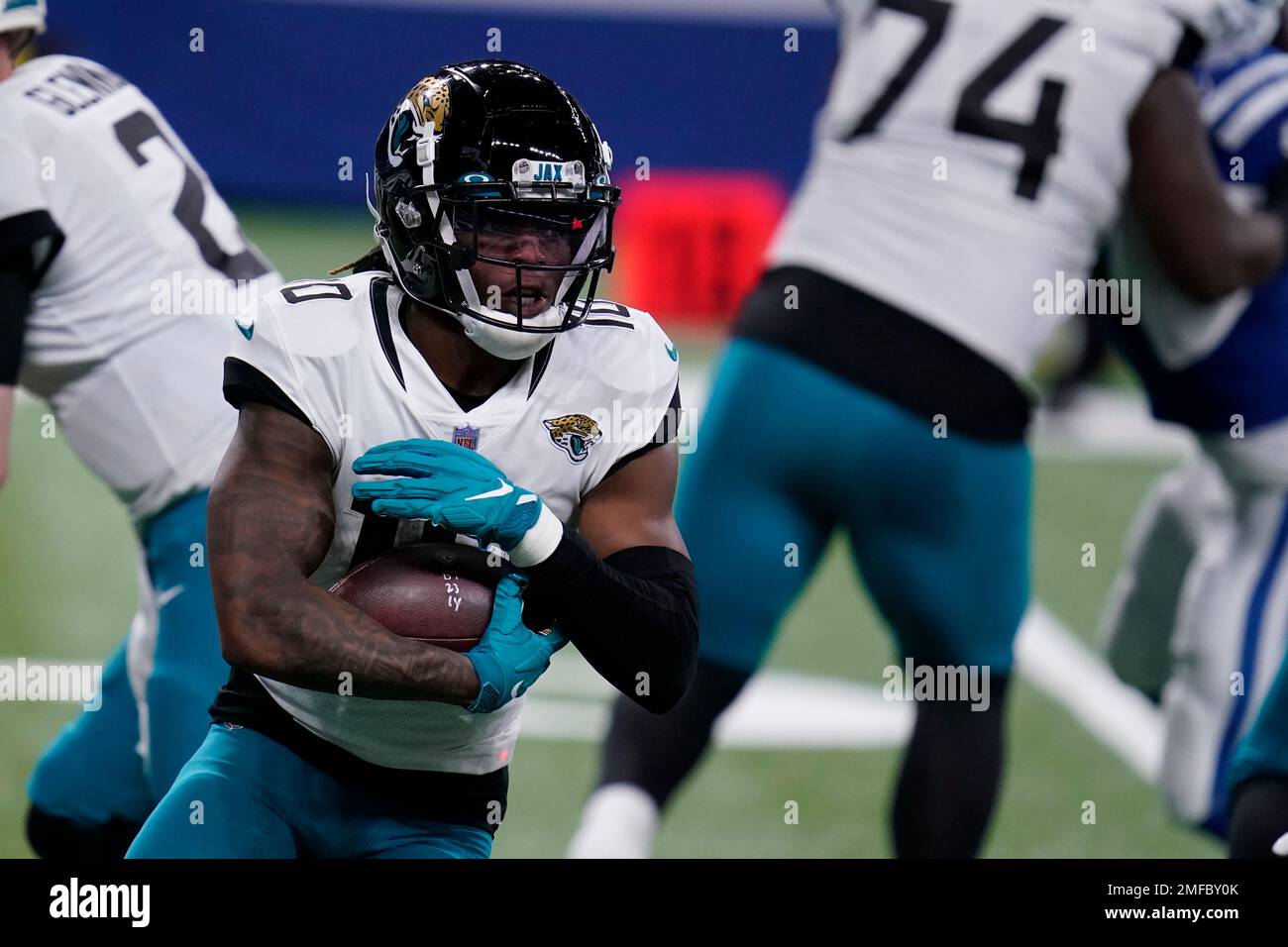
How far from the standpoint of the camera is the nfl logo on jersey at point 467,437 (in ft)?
8.59

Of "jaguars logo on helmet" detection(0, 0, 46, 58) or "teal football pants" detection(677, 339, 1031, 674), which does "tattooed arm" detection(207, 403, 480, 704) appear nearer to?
"jaguars logo on helmet" detection(0, 0, 46, 58)

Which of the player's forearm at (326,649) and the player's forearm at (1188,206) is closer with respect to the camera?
the player's forearm at (326,649)

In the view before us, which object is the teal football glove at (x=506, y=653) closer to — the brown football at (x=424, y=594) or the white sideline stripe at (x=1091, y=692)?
the brown football at (x=424, y=594)

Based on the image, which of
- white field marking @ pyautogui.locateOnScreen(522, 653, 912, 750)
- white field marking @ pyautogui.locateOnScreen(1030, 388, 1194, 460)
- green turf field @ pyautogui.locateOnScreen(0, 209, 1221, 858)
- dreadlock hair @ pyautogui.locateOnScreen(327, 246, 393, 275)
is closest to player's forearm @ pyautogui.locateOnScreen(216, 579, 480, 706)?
dreadlock hair @ pyautogui.locateOnScreen(327, 246, 393, 275)

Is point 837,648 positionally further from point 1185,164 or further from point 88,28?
point 88,28

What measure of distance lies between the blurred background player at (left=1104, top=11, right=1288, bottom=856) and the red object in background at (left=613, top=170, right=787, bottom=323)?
20.1 ft

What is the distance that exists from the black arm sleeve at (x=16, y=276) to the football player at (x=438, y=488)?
0.73 metres

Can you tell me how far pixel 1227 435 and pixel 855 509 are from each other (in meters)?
1.03

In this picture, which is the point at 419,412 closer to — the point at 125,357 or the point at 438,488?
the point at 438,488

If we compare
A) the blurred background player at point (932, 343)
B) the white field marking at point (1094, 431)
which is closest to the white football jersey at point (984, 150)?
the blurred background player at point (932, 343)

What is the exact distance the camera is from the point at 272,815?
8.52ft

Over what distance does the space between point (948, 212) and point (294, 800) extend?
5.90 feet

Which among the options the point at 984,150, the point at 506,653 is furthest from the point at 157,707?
the point at 984,150

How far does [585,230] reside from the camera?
2664 millimetres
